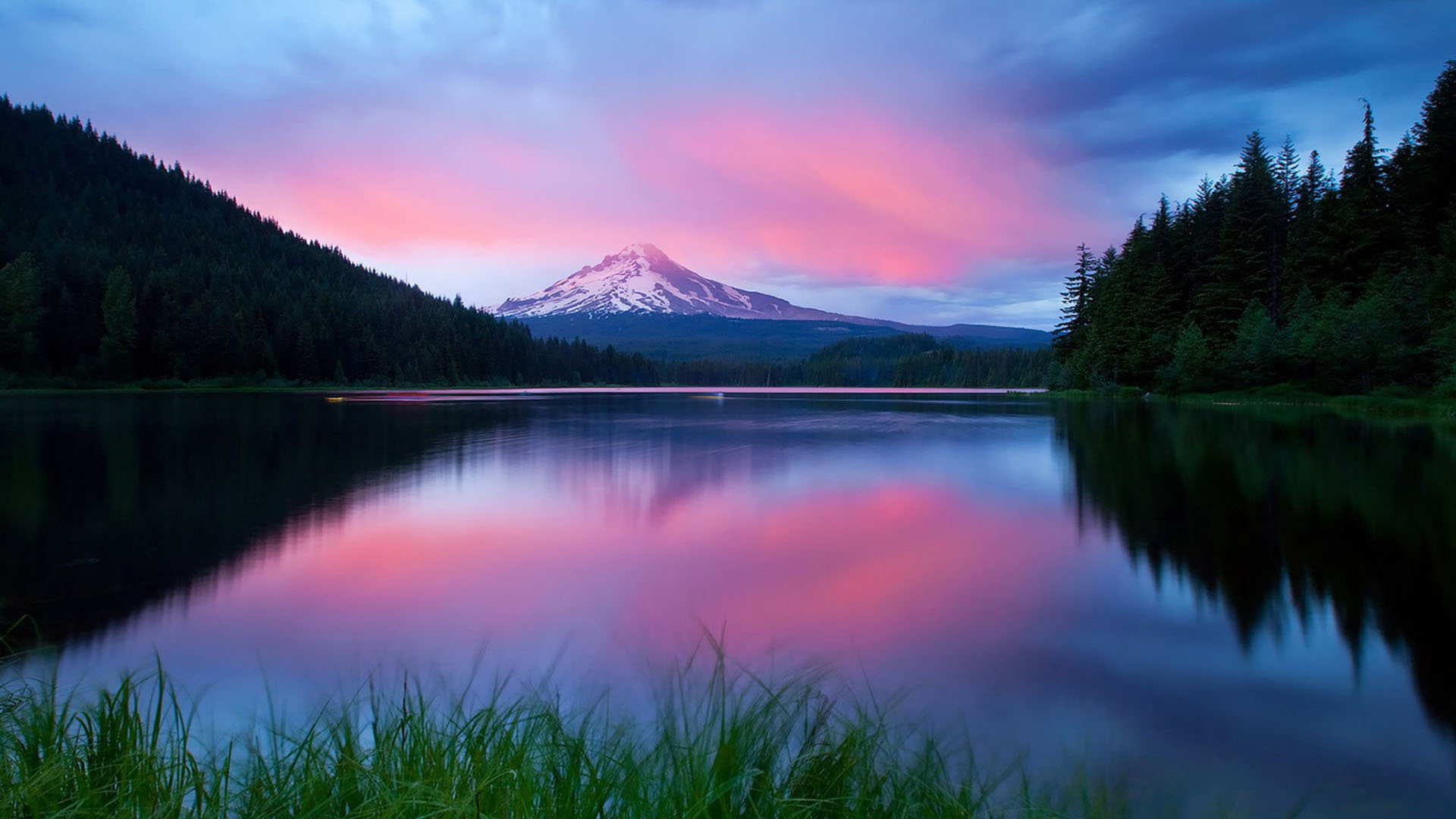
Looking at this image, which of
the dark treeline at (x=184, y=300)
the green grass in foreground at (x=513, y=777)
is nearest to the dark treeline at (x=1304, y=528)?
the green grass in foreground at (x=513, y=777)

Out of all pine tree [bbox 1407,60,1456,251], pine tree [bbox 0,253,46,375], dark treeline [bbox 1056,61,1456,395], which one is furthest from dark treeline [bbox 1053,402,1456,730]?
pine tree [bbox 0,253,46,375]

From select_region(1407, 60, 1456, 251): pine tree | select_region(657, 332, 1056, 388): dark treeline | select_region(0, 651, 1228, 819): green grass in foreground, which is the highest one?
select_region(1407, 60, 1456, 251): pine tree

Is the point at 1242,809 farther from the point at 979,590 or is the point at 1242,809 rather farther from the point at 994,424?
the point at 994,424

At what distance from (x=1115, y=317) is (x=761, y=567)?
59216 millimetres

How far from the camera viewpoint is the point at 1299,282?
164ft

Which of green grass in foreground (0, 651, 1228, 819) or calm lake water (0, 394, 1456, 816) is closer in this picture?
green grass in foreground (0, 651, 1228, 819)

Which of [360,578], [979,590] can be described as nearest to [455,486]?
[360,578]

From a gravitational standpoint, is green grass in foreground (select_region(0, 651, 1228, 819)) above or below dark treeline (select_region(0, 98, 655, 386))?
below

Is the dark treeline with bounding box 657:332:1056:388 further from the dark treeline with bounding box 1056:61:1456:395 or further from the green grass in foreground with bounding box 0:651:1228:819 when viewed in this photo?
the green grass in foreground with bounding box 0:651:1228:819

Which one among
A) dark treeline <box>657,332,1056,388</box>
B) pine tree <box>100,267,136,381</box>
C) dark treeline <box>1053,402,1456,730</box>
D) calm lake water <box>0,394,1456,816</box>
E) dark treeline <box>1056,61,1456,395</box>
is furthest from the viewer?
dark treeline <box>657,332,1056,388</box>

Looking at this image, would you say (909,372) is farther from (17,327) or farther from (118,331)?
(17,327)

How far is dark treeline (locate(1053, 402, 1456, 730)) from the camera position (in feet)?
20.7

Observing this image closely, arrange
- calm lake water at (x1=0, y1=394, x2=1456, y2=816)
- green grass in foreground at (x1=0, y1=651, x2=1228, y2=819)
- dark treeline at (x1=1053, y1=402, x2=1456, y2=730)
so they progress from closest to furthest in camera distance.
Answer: green grass in foreground at (x1=0, y1=651, x2=1228, y2=819), calm lake water at (x1=0, y1=394, x2=1456, y2=816), dark treeline at (x1=1053, y1=402, x2=1456, y2=730)

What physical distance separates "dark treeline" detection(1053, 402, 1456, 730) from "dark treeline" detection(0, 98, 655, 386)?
81.0 m
